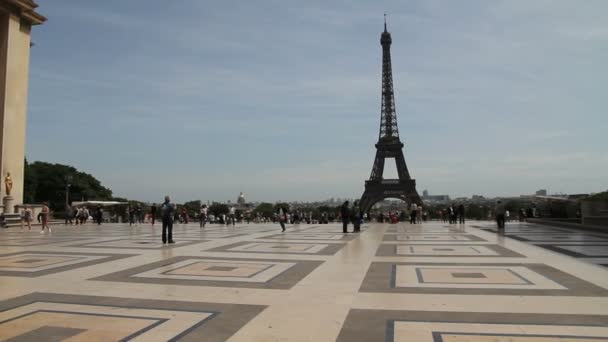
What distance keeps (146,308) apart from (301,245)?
25.3 ft

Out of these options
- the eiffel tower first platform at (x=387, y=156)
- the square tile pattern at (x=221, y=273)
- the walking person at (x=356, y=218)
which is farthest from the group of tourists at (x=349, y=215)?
the eiffel tower first platform at (x=387, y=156)

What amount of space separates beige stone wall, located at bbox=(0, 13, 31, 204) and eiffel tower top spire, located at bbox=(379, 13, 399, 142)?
195ft

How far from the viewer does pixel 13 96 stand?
95.9ft

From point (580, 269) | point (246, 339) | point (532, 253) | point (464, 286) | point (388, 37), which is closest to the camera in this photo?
point (246, 339)

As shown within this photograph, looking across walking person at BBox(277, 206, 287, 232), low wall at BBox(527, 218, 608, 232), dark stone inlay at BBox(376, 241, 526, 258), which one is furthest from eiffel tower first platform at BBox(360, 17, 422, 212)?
dark stone inlay at BBox(376, 241, 526, 258)

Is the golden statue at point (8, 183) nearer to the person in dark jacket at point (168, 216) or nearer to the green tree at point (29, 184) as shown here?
the person in dark jacket at point (168, 216)

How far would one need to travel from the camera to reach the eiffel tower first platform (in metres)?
75.6

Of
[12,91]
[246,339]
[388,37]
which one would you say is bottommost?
[246,339]

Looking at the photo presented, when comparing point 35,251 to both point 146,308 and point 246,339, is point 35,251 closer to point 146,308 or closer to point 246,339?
point 146,308

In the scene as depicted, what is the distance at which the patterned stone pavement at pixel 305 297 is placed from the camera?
442cm

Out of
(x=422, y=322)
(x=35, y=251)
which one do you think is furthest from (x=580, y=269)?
(x=35, y=251)

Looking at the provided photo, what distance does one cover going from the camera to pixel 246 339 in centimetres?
423

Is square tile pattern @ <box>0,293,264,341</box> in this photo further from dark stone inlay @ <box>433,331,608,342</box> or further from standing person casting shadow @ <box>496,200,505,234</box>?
standing person casting shadow @ <box>496,200,505,234</box>

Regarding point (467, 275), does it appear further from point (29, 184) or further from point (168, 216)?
point (29, 184)
